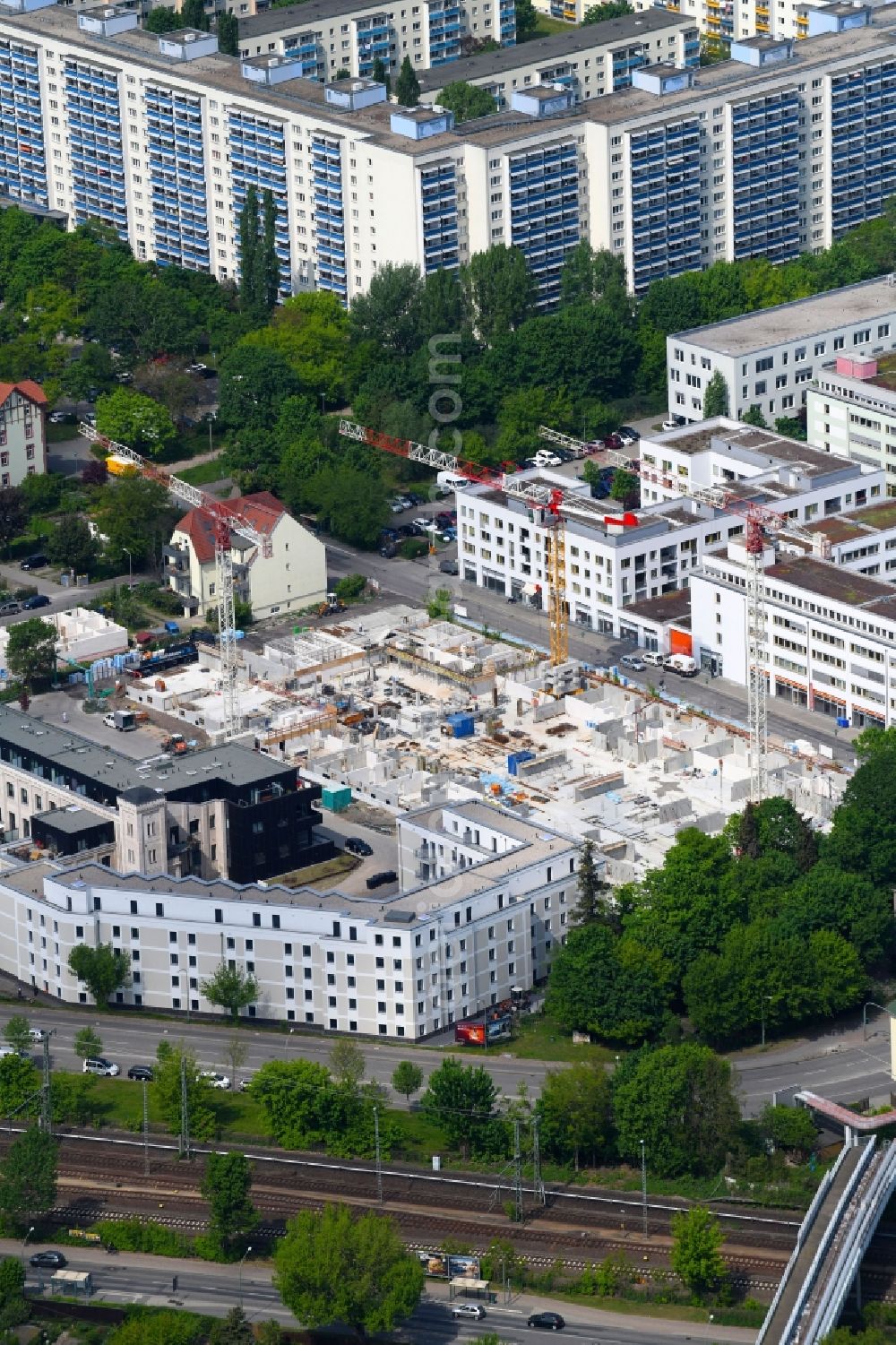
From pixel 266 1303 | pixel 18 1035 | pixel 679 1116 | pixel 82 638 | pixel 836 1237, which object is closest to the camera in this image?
pixel 836 1237

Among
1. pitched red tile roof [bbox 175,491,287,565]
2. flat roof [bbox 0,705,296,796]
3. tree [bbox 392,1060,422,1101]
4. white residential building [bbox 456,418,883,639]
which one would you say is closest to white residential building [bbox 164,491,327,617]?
pitched red tile roof [bbox 175,491,287,565]

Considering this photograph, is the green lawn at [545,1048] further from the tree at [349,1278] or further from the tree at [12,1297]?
the tree at [12,1297]

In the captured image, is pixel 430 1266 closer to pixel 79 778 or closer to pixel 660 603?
pixel 79 778

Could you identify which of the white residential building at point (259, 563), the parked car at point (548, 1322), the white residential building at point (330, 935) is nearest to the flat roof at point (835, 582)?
the white residential building at point (259, 563)

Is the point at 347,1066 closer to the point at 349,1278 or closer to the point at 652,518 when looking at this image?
the point at 349,1278

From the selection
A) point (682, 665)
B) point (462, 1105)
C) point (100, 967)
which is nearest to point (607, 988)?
point (462, 1105)

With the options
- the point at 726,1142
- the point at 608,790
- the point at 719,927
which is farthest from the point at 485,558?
the point at 726,1142

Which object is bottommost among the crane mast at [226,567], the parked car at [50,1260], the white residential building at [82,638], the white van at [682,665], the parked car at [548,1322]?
the white residential building at [82,638]
